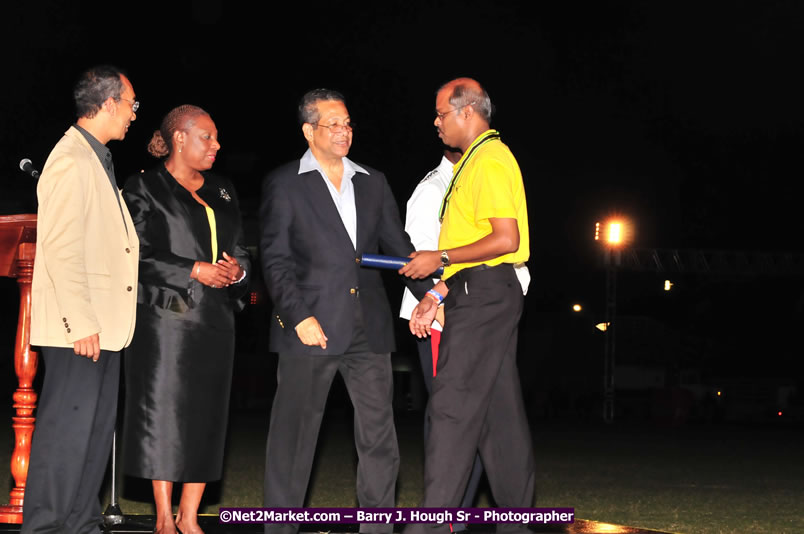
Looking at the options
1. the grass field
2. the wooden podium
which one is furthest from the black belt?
the grass field

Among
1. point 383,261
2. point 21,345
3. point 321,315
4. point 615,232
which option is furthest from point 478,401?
point 615,232

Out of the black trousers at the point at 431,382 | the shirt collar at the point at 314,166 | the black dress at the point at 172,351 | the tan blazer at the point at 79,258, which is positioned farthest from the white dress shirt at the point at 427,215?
the tan blazer at the point at 79,258

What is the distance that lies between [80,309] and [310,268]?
123 centimetres

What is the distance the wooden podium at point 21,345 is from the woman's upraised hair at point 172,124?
0.81 m

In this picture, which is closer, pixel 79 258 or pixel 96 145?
pixel 79 258

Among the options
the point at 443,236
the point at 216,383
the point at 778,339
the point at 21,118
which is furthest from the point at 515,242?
the point at 778,339

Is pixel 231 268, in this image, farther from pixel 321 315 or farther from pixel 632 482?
pixel 632 482

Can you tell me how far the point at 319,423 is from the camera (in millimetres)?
5543

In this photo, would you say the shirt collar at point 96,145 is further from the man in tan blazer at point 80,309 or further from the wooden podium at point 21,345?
the wooden podium at point 21,345

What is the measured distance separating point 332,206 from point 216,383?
3.57ft

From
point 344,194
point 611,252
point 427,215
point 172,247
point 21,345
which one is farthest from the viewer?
point 611,252

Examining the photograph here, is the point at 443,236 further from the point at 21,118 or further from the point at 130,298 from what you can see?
the point at 21,118

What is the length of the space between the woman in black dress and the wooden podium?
2.63 feet

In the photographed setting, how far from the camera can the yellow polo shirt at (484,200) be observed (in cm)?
517
